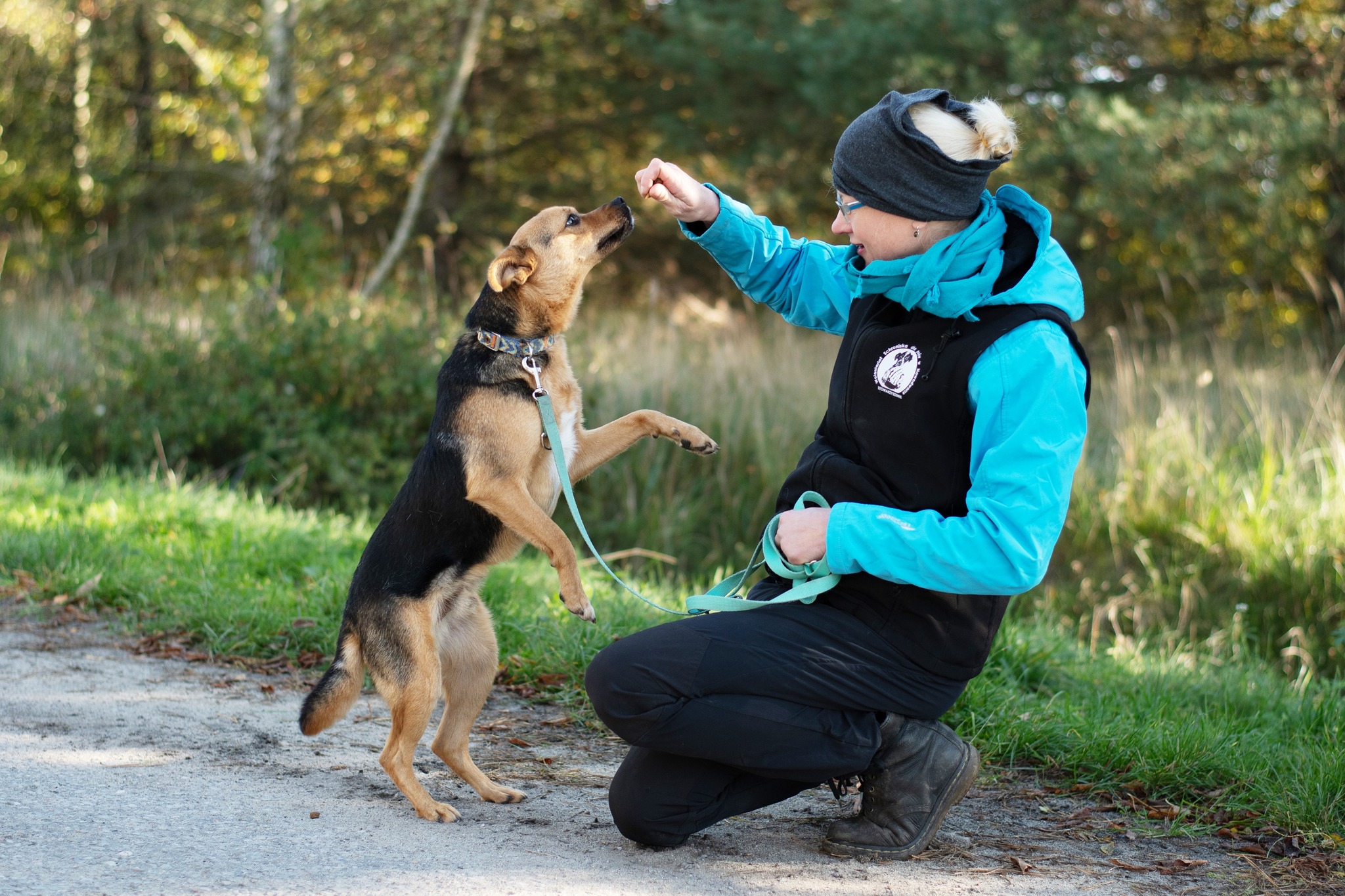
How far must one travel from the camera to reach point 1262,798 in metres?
3.38

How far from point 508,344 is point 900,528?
4.89 feet

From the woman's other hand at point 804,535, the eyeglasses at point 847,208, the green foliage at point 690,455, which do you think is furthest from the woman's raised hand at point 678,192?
the green foliage at point 690,455

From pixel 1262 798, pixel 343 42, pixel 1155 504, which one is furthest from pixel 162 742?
pixel 343 42

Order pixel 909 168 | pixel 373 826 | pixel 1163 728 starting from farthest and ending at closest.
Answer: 1. pixel 1163 728
2. pixel 373 826
3. pixel 909 168

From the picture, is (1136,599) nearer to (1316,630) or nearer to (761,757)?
(1316,630)

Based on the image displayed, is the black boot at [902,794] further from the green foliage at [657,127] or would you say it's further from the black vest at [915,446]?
the green foliage at [657,127]

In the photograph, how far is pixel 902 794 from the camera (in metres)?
2.93

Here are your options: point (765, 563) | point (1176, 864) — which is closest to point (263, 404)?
point (765, 563)

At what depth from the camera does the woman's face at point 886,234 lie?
281 centimetres

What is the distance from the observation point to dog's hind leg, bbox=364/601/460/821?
10.2 ft

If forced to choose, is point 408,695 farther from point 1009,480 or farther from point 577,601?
point 1009,480

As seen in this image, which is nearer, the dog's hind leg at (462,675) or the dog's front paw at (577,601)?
the dog's front paw at (577,601)

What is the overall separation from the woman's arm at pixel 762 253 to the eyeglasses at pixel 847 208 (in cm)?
42

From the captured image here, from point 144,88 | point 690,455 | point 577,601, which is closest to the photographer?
point 577,601
